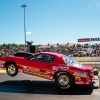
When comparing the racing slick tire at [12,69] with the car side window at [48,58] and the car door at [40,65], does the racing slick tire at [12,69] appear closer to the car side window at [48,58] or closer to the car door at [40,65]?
the car door at [40,65]

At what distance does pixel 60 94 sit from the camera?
24.7 feet

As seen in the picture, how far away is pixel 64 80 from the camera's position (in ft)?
27.3

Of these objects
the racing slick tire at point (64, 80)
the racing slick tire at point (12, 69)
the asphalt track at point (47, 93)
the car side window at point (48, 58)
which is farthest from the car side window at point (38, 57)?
the asphalt track at point (47, 93)

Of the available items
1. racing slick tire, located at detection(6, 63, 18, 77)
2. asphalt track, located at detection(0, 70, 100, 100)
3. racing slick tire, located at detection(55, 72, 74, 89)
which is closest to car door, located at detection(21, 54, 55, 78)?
racing slick tire, located at detection(55, 72, 74, 89)

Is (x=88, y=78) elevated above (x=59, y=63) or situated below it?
below

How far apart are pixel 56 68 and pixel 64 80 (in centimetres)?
60

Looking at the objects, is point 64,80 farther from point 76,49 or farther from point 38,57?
point 76,49

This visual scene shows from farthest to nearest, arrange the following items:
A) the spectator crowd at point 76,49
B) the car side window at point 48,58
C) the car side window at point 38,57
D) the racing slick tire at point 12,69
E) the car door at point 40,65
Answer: the spectator crowd at point 76,49, the racing slick tire at point 12,69, the car side window at point 38,57, the car side window at point 48,58, the car door at point 40,65

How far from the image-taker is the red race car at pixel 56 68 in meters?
8.11


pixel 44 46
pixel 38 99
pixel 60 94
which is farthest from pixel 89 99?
pixel 44 46

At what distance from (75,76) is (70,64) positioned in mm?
595

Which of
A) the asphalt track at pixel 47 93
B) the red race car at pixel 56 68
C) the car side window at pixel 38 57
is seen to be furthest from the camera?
the car side window at pixel 38 57

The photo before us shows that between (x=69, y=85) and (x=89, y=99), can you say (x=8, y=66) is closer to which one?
(x=69, y=85)

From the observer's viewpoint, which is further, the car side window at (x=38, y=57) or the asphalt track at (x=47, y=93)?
the car side window at (x=38, y=57)
